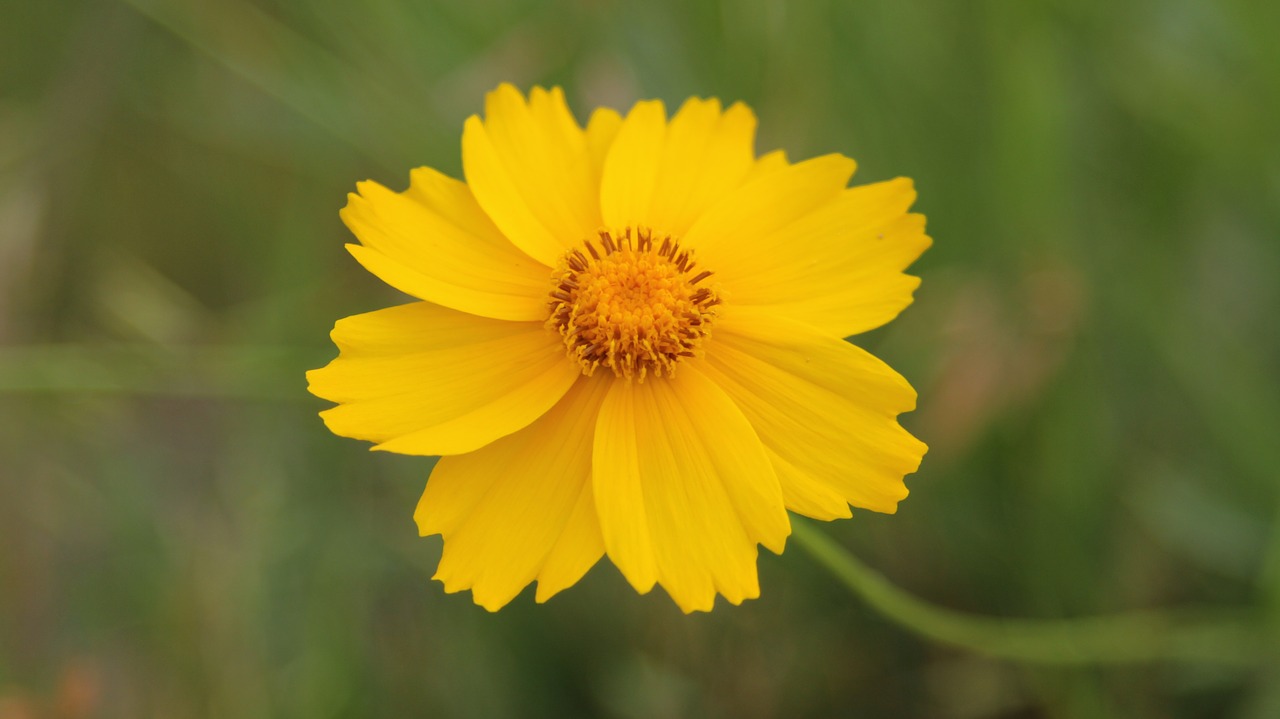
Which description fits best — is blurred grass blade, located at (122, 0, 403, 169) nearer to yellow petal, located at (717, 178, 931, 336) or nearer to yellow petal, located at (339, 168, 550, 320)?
yellow petal, located at (339, 168, 550, 320)

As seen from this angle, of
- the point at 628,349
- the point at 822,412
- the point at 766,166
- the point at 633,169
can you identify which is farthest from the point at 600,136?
the point at 822,412

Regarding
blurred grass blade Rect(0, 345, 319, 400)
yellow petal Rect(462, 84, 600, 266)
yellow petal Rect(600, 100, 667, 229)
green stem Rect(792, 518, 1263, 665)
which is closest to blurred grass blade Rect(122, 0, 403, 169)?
blurred grass blade Rect(0, 345, 319, 400)

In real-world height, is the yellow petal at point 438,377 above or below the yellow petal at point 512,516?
above

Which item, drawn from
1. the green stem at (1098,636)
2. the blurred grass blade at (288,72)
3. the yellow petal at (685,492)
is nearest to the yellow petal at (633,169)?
the yellow petal at (685,492)

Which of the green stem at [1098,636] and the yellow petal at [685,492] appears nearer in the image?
the yellow petal at [685,492]

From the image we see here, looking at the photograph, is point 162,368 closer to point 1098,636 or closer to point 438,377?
point 438,377

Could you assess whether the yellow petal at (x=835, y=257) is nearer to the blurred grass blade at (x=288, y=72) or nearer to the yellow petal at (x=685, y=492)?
the yellow petal at (x=685, y=492)

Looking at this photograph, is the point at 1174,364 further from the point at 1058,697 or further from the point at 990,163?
the point at 1058,697
